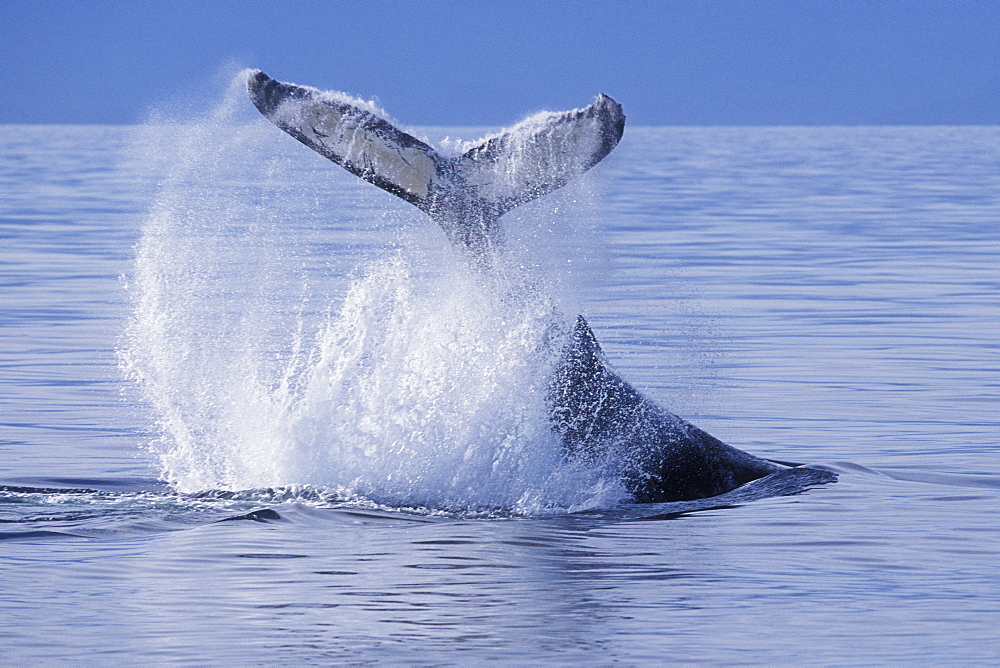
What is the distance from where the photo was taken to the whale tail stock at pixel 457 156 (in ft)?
35.8

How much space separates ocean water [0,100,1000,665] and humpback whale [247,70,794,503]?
0.24 m

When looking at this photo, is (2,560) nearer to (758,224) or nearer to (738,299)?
(738,299)

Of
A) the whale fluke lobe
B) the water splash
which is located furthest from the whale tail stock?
the water splash

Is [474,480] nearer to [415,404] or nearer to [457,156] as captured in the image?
[415,404]

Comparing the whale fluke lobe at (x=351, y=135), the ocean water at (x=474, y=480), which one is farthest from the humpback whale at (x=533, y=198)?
the ocean water at (x=474, y=480)

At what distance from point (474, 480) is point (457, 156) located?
2178 mm

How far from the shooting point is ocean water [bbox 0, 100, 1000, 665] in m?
8.10

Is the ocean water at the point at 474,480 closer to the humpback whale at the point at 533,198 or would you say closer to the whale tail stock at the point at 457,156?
the humpback whale at the point at 533,198

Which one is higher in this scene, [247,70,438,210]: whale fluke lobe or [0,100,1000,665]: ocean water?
[247,70,438,210]: whale fluke lobe

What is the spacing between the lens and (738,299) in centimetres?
2342

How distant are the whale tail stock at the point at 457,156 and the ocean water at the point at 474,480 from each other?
1.55 feet

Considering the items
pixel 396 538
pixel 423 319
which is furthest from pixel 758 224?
pixel 396 538

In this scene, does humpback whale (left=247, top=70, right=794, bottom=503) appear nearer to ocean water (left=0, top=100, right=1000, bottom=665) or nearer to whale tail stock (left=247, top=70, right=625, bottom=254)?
whale tail stock (left=247, top=70, right=625, bottom=254)

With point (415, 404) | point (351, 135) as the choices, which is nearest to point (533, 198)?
→ point (351, 135)
